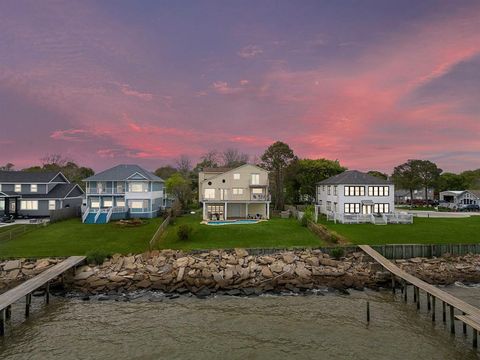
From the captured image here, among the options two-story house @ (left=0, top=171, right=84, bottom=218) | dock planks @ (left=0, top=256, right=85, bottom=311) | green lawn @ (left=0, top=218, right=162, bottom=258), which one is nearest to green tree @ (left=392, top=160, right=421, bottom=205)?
green lawn @ (left=0, top=218, right=162, bottom=258)

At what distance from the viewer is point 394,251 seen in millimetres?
27531

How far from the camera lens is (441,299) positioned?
17.9 meters

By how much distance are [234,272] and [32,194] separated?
37.3 m

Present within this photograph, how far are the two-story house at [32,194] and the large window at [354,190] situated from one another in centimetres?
3885

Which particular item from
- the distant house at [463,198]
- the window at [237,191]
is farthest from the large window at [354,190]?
the distant house at [463,198]

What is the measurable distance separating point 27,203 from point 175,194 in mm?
26054

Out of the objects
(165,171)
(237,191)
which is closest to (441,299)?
(237,191)

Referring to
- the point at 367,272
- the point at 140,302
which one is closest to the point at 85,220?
the point at 140,302

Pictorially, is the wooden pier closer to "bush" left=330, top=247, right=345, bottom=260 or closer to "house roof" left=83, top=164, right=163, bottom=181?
"bush" left=330, top=247, right=345, bottom=260

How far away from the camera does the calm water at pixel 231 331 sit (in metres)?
15.3

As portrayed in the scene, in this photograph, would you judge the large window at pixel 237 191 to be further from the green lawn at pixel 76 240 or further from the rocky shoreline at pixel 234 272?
the rocky shoreline at pixel 234 272

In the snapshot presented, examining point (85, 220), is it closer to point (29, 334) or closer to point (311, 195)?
point (29, 334)

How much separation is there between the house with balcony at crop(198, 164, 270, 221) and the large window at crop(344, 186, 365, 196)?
1029 centimetres

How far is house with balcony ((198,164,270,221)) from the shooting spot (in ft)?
149
